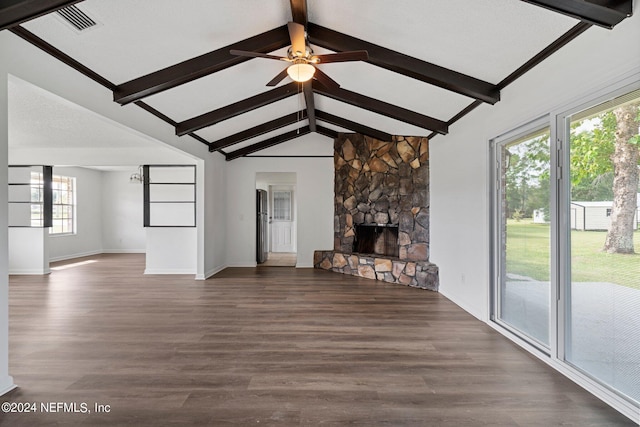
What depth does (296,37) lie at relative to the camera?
109 inches

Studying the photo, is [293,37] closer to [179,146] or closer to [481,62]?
[481,62]

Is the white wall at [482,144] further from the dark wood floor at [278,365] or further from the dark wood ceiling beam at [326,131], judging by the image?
the dark wood ceiling beam at [326,131]

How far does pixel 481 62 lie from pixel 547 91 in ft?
2.17

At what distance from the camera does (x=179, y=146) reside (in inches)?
207

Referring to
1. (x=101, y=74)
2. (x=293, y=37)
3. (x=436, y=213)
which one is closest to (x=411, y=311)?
(x=436, y=213)

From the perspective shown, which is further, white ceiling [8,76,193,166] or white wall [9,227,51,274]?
white wall [9,227,51,274]

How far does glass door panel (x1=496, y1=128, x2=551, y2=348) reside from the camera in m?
2.93

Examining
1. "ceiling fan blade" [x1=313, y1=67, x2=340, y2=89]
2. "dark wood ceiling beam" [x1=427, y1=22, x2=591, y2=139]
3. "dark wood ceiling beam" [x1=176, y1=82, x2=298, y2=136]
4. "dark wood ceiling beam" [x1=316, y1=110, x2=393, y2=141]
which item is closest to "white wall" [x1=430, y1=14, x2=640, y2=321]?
"dark wood ceiling beam" [x1=427, y1=22, x2=591, y2=139]

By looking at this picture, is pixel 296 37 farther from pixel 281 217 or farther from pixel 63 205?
pixel 63 205

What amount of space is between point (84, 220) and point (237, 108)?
292 inches

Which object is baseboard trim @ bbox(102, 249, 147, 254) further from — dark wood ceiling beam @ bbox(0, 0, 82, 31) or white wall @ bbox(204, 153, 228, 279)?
dark wood ceiling beam @ bbox(0, 0, 82, 31)

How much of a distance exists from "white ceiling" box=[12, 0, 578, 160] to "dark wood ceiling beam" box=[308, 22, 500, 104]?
0.22 ft

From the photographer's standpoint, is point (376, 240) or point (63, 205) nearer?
point (376, 240)

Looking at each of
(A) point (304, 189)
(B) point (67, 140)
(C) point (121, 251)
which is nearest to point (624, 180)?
(A) point (304, 189)
